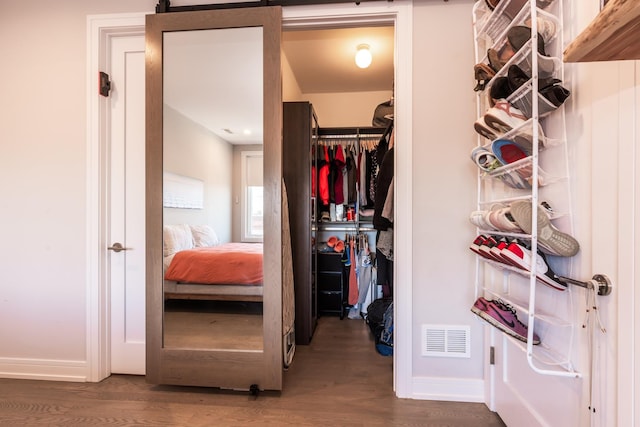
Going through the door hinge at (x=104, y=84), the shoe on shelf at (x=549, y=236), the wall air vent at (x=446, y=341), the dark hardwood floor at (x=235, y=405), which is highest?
the door hinge at (x=104, y=84)

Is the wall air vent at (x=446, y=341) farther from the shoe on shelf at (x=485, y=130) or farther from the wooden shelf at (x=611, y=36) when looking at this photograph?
the wooden shelf at (x=611, y=36)

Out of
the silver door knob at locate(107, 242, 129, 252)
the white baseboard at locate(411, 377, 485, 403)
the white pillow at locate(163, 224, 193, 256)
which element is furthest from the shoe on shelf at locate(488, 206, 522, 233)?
the silver door knob at locate(107, 242, 129, 252)

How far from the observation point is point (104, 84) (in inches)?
76.4

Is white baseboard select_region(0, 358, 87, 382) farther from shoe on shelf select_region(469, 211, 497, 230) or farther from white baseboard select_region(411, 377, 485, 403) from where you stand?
shoe on shelf select_region(469, 211, 497, 230)

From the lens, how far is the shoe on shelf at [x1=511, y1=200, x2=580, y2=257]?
103 cm

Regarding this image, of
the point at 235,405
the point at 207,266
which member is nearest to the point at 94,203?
the point at 207,266

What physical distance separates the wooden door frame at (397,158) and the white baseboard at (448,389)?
0.06 metres

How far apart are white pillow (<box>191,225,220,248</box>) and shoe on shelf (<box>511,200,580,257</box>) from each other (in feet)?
5.58

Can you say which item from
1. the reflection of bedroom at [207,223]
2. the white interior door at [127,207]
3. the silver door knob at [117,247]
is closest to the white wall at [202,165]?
the reflection of bedroom at [207,223]

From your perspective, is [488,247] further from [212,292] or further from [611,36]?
[212,292]

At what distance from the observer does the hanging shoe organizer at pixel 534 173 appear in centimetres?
105

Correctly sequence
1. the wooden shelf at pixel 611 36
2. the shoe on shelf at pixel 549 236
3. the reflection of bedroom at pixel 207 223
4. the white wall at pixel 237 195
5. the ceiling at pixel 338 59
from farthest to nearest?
1. the ceiling at pixel 338 59
2. the white wall at pixel 237 195
3. the reflection of bedroom at pixel 207 223
4. the shoe on shelf at pixel 549 236
5. the wooden shelf at pixel 611 36

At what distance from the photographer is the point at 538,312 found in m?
1.27

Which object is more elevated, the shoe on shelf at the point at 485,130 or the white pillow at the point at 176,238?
the shoe on shelf at the point at 485,130
